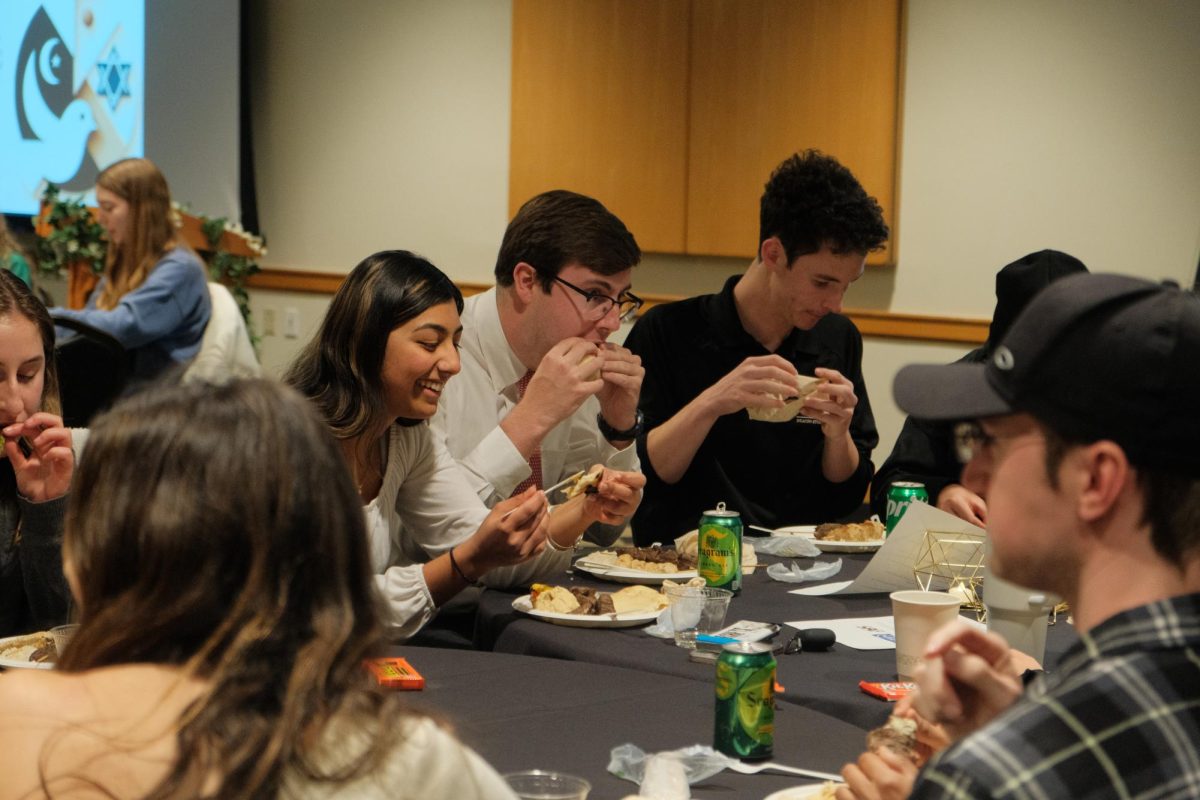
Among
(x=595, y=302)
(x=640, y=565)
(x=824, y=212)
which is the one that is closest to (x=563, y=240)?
(x=595, y=302)

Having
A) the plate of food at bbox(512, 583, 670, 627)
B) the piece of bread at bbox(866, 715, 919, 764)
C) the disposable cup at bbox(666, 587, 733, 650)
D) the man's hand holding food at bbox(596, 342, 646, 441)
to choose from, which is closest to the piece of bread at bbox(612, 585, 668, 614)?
the plate of food at bbox(512, 583, 670, 627)

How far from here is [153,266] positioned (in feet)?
17.2

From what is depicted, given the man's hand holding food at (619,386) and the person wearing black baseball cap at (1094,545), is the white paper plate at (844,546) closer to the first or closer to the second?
the man's hand holding food at (619,386)

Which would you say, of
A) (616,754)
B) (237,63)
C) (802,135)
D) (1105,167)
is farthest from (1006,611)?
(237,63)

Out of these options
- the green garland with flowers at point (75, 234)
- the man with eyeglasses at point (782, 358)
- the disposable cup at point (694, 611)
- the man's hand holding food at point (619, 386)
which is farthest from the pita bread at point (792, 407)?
the green garland with flowers at point (75, 234)

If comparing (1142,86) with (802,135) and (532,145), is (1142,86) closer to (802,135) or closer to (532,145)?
(802,135)

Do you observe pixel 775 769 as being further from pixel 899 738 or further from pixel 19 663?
pixel 19 663

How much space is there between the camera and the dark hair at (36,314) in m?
2.48

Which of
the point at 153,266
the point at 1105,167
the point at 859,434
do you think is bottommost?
the point at 859,434

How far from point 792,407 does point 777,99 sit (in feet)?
7.53

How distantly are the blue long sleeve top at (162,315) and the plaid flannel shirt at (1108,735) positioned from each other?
4.39 metres

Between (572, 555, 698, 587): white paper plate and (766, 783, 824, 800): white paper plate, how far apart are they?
1131 millimetres

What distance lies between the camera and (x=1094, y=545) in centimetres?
108

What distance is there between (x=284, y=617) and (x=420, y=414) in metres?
1.72
